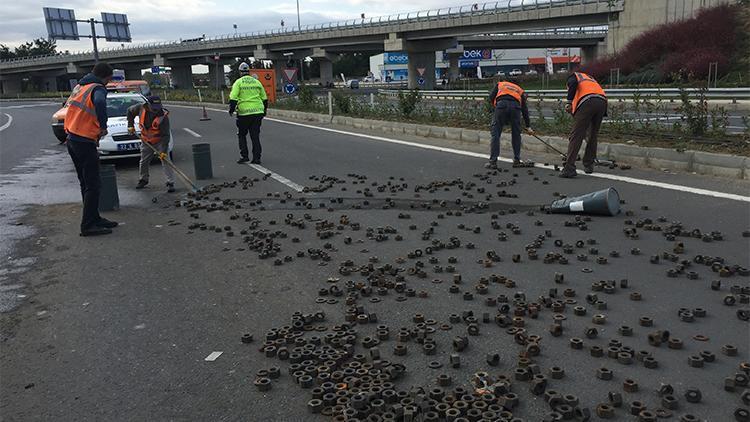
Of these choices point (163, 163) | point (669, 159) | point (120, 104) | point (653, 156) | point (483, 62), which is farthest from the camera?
point (483, 62)

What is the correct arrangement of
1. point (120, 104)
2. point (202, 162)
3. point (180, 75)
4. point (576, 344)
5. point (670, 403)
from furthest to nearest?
point (180, 75) < point (120, 104) < point (202, 162) < point (576, 344) < point (670, 403)

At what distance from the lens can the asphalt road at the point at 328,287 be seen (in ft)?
11.5

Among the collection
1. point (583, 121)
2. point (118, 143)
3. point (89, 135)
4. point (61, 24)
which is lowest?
point (118, 143)

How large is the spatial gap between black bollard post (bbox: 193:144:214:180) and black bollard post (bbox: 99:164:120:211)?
241 cm

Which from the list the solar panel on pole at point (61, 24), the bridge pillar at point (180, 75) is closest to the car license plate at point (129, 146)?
the solar panel on pole at point (61, 24)

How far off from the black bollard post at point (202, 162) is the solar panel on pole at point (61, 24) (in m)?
42.7

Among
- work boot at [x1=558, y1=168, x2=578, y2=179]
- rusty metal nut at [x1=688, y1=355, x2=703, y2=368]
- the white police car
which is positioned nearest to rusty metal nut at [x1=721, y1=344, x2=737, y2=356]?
rusty metal nut at [x1=688, y1=355, x2=703, y2=368]

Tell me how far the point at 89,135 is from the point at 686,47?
3629 centimetres

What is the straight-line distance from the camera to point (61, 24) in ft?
153

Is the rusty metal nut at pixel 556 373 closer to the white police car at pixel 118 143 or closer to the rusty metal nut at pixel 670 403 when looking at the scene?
the rusty metal nut at pixel 670 403

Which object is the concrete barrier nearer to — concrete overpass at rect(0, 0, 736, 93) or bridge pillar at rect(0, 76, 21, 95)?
concrete overpass at rect(0, 0, 736, 93)

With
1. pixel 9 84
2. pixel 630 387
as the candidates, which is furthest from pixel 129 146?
pixel 9 84

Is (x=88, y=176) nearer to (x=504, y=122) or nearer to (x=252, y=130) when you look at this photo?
(x=252, y=130)

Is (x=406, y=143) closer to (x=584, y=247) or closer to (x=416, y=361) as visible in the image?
(x=584, y=247)
